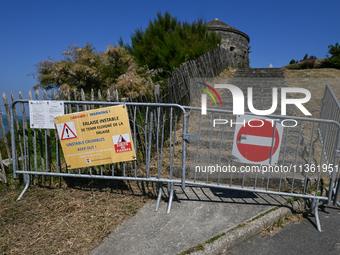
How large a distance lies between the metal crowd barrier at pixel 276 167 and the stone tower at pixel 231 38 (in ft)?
67.7

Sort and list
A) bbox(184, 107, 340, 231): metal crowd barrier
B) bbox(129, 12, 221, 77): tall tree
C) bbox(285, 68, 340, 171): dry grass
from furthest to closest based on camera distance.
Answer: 1. bbox(129, 12, 221, 77): tall tree
2. bbox(285, 68, 340, 171): dry grass
3. bbox(184, 107, 340, 231): metal crowd barrier

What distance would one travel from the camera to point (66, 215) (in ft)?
10.1

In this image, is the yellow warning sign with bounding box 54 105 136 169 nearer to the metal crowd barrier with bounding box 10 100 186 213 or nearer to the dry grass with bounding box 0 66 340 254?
the metal crowd barrier with bounding box 10 100 186 213

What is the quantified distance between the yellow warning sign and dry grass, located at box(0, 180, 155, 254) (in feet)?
1.95

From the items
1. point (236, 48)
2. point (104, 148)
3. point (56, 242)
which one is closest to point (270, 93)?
point (104, 148)

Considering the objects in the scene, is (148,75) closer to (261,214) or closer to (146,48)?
(146,48)

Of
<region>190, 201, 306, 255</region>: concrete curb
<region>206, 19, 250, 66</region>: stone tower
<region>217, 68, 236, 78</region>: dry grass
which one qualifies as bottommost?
<region>190, 201, 306, 255</region>: concrete curb

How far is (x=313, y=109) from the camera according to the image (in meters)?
7.06

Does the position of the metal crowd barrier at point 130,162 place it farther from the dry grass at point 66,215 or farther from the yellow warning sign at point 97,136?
the dry grass at point 66,215

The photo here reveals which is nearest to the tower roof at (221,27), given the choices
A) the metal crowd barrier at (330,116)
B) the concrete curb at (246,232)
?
the metal crowd barrier at (330,116)

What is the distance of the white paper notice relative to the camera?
11.6ft

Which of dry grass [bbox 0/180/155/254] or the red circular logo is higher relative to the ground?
the red circular logo

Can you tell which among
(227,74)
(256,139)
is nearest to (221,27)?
(227,74)

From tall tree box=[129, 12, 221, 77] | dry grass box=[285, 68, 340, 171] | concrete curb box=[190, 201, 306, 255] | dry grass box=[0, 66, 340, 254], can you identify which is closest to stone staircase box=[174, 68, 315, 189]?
concrete curb box=[190, 201, 306, 255]
